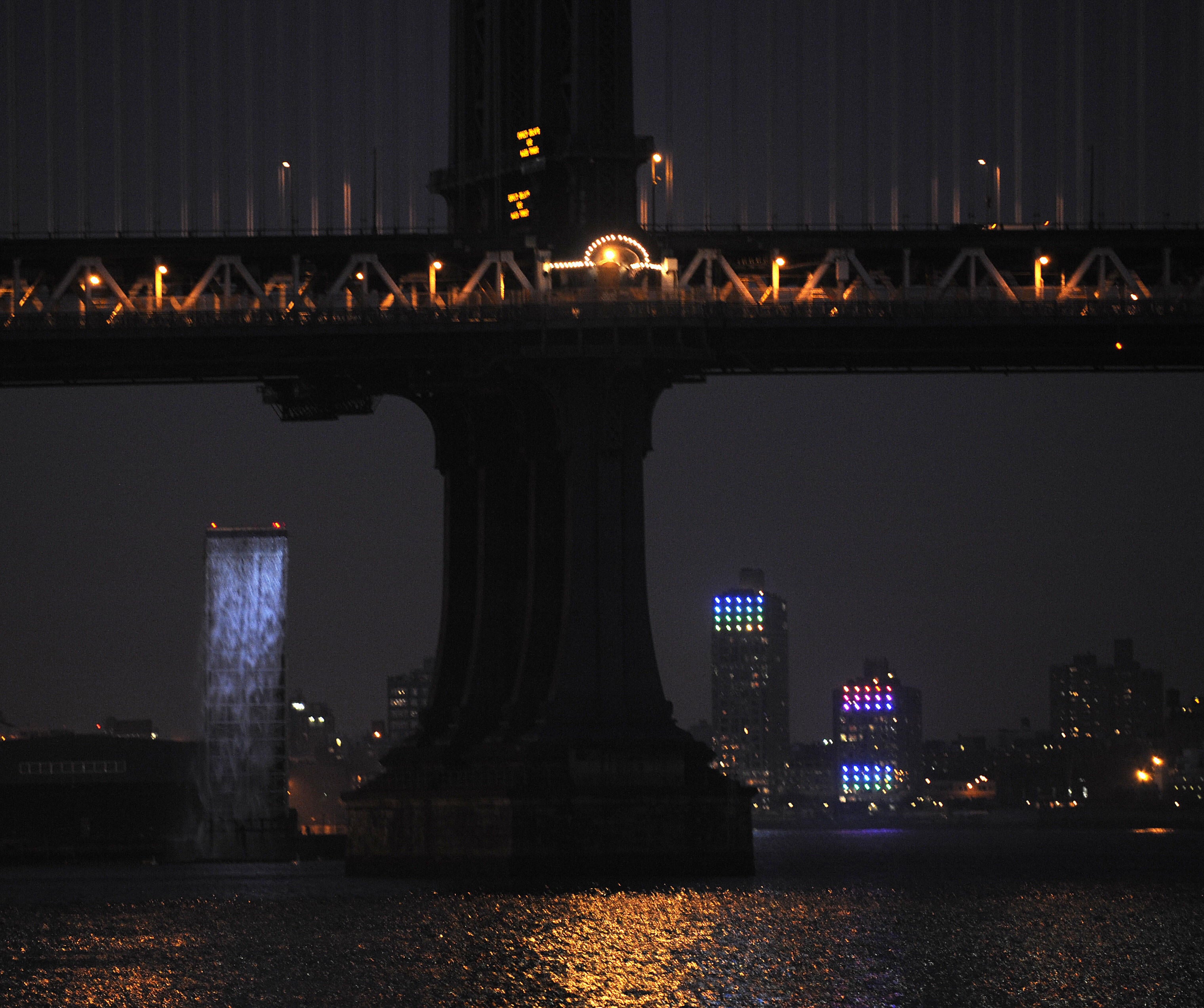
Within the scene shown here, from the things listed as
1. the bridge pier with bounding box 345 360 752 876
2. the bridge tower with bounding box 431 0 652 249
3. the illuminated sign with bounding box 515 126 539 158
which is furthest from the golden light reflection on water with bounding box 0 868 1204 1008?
the illuminated sign with bounding box 515 126 539 158

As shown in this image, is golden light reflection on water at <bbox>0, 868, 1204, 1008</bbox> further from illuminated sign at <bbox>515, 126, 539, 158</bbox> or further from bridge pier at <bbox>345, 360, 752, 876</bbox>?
illuminated sign at <bbox>515, 126, 539, 158</bbox>

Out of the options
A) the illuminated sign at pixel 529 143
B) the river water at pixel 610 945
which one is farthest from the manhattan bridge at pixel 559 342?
the river water at pixel 610 945

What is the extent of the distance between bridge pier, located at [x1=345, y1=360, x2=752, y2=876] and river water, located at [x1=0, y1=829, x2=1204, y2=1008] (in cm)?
223

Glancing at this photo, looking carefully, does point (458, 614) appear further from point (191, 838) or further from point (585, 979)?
point (191, 838)

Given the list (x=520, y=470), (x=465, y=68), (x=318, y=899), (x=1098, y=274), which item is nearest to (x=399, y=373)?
(x=520, y=470)

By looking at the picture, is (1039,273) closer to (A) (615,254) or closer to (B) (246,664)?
(A) (615,254)

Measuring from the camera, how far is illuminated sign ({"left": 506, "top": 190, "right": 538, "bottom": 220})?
115 m

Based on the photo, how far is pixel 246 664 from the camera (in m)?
162

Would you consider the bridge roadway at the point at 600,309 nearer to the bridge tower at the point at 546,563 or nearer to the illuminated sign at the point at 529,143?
the bridge tower at the point at 546,563

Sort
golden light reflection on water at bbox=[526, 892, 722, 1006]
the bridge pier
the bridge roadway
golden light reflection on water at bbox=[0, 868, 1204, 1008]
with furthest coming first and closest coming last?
the bridge roadway < the bridge pier < golden light reflection on water at bbox=[526, 892, 722, 1006] < golden light reflection on water at bbox=[0, 868, 1204, 1008]

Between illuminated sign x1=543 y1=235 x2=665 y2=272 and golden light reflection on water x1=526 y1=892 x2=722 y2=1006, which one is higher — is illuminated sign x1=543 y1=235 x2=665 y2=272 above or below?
above

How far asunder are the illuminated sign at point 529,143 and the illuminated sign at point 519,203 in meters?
1.73

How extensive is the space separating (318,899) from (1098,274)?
45.3 metres

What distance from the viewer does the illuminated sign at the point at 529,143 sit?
112875 millimetres
